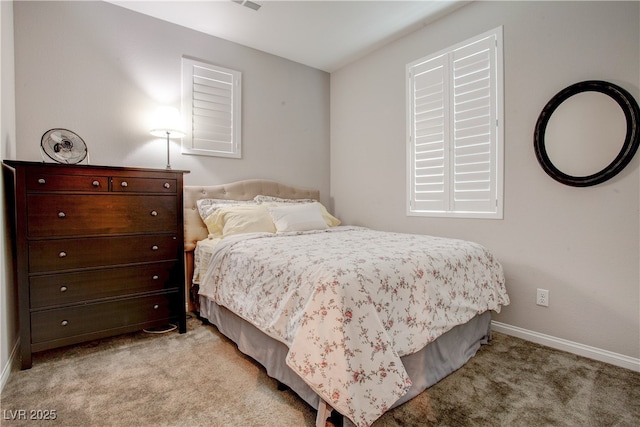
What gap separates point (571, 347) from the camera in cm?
219

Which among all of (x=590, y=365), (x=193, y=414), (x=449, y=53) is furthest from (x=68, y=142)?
(x=590, y=365)

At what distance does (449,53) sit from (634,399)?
107 inches

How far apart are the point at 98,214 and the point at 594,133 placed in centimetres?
332

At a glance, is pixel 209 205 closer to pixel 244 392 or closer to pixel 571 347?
pixel 244 392

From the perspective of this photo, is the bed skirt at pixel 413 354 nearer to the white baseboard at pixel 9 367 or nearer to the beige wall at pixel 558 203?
A: the beige wall at pixel 558 203

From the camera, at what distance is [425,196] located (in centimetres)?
308

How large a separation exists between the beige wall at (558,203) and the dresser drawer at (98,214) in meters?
2.27

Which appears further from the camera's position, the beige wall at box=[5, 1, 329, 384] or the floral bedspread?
the beige wall at box=[5, 1, 329, 384]

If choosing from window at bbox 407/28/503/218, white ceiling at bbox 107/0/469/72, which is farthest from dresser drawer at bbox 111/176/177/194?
window at bbox 407/28/503/218

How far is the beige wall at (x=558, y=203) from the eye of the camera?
6.52 feet

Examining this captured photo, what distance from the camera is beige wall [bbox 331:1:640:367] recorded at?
6.52 feet

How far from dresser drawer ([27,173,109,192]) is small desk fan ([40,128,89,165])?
26 cm

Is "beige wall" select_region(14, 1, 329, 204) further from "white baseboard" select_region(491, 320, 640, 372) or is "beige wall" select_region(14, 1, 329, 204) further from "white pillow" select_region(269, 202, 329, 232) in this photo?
"white baseboard" select_region(491, 320, 640, 372)

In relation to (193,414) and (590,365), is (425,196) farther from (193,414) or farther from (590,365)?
(193,414)
